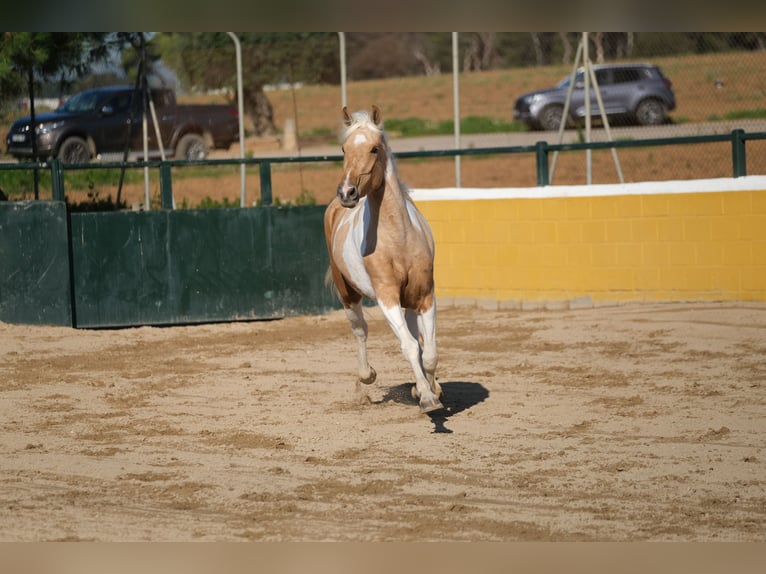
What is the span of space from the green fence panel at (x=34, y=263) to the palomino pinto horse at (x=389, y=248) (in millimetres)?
5299

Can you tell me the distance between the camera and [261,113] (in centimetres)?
2397

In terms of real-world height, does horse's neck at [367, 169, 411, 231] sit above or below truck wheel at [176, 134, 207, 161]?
below

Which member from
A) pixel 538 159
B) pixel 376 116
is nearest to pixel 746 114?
pixel 538 159

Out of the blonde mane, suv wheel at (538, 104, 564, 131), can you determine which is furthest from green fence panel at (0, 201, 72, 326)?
suv wheel at (538, 104, 564, 131)

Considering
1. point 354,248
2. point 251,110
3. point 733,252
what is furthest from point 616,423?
point 251,110

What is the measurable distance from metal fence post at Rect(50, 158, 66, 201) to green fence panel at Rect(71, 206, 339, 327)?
319 millimetres

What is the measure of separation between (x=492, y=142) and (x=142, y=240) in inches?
446

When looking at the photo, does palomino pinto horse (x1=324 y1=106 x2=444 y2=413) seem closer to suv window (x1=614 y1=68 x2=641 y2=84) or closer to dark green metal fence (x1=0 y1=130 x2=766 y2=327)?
dark green metal fence (x1=0 y1=130 x2=766 y2=327)

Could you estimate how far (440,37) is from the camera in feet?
130

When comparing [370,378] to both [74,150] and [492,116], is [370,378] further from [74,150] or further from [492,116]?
[492,116]

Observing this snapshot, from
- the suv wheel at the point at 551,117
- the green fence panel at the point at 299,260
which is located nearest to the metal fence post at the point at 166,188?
the green fence panel at the point at 299,260

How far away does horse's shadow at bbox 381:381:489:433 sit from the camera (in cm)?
795

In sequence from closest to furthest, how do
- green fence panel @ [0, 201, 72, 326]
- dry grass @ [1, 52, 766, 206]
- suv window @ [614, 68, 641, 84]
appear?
green fence panel @ [0, 201, 72, 326] → dry grass @ [1, 52, 766, 206] → suv window @ [614, 68, 641, 84]

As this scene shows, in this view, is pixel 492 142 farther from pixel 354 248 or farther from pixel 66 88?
pixel 354 248
